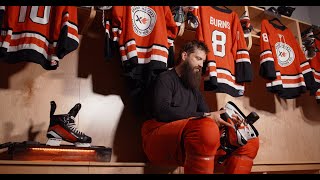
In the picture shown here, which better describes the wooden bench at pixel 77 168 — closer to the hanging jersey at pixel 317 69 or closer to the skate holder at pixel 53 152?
the skate holder at pixel 53 152

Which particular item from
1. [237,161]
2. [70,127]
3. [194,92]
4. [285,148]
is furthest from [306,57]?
[70,127]

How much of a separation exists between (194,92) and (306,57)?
3.73 feet

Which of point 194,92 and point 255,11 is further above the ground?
point 255,11

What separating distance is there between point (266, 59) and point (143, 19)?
89 cm

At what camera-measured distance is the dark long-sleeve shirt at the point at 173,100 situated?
5.01ft

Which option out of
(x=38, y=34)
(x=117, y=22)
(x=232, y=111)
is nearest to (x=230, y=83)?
(x=232, y=111)

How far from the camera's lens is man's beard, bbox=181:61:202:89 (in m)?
1.79

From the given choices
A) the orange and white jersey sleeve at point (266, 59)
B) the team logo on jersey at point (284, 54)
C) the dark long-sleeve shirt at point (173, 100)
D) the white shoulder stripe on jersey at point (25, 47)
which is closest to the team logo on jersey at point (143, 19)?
the dark long-sleeve shirt at point (173, 100)

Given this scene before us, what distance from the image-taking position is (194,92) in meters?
1.86

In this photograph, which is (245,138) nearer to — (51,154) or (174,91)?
(174,91)

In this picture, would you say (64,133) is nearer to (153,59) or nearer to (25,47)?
(25,47)

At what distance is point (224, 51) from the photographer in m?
2.04

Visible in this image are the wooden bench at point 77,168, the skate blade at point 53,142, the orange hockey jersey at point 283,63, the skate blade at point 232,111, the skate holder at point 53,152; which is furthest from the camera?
the orange hockey jersey at point 283,63

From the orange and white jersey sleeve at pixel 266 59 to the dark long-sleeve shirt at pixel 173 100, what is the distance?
526mm
